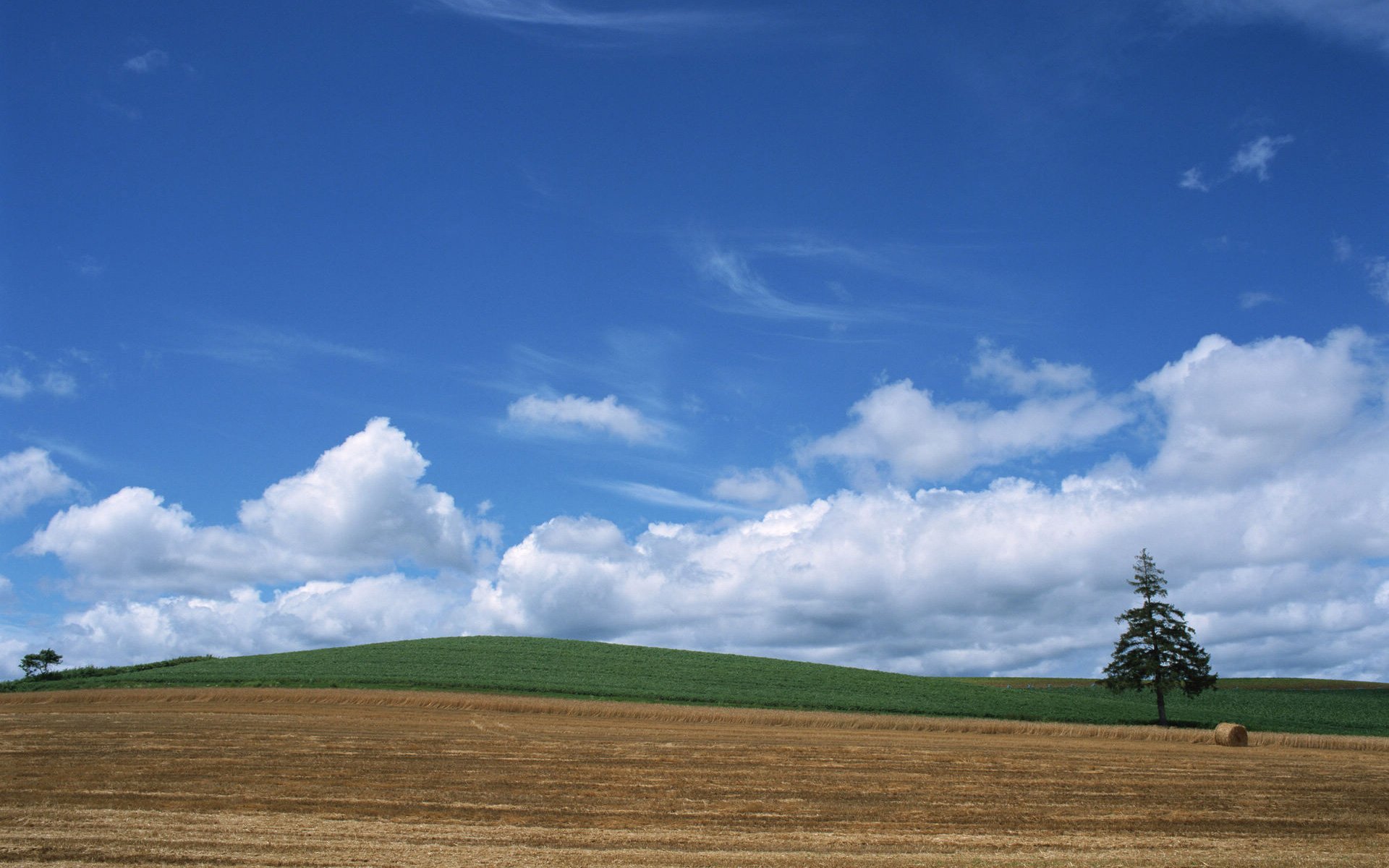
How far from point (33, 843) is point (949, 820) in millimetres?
17223

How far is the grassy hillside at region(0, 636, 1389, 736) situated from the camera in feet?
176

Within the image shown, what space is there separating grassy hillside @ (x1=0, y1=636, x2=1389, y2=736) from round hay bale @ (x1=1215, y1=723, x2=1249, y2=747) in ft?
47.5

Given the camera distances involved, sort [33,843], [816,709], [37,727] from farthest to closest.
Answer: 1. [816,709]
2. [37,727]
3. [33,843]

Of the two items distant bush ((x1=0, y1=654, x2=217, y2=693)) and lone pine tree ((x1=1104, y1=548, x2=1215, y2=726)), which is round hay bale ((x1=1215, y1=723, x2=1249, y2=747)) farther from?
distant bush ((x1=0, y1=654, x2=217, y2=693))

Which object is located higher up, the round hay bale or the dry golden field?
Answer: the dry golden field

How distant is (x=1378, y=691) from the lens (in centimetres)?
9175

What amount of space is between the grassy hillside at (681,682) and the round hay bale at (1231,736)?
47.5ft

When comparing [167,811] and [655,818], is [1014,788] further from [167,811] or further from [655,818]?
[167,811]

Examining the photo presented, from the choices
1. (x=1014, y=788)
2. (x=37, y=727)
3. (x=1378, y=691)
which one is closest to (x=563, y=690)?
(x=37, y=727)

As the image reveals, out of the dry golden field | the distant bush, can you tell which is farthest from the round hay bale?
the distant bush

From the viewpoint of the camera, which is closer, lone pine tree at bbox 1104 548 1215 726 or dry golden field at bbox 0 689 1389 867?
dry golden field at bbox 0 689 1389 867

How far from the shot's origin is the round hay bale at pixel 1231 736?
40.5 metres

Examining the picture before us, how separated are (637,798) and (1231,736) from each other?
33.1 metres

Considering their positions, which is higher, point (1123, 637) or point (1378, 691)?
point (1123, 637)
